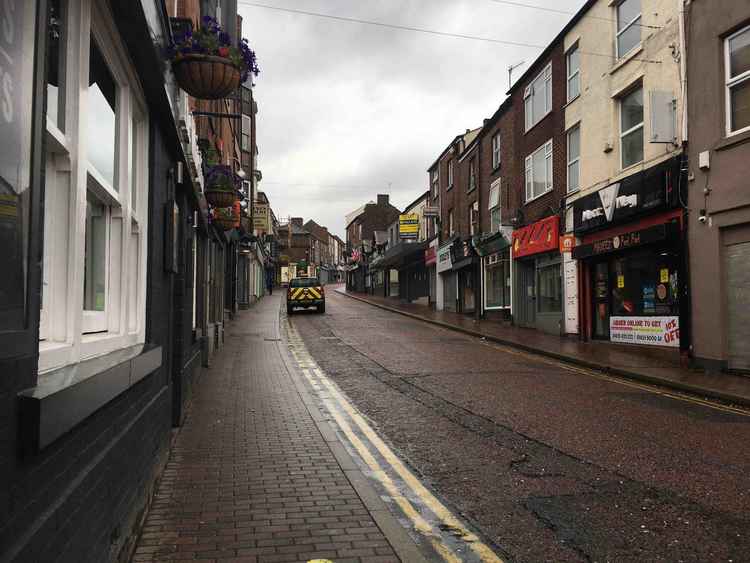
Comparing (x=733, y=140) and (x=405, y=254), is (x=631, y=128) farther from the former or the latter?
(x=405, y=254)

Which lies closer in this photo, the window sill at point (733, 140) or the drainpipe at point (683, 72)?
the window sill at point (733, 140)

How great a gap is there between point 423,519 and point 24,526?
9.94 ft

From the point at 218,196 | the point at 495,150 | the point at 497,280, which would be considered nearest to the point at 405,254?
the point at 495,150

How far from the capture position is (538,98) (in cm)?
2158

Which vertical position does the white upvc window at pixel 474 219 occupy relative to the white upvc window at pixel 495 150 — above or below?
below

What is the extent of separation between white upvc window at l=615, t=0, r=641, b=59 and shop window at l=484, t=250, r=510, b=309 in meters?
9.51

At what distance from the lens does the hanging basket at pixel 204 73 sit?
5766mm

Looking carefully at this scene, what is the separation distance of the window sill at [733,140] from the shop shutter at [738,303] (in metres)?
1.84

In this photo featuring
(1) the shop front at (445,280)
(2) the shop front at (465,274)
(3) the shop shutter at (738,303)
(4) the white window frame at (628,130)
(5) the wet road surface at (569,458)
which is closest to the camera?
(5) the wet road surface at (569,458)

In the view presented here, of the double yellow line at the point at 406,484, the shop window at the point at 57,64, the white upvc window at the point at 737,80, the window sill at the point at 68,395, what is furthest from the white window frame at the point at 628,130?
the shop window at the point at 57,64

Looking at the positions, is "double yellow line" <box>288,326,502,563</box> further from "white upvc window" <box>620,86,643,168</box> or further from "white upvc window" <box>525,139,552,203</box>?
"white upvc window" <box>525,139,552,203</box>

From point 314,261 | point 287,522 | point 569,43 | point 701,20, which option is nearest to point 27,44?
point 287,522

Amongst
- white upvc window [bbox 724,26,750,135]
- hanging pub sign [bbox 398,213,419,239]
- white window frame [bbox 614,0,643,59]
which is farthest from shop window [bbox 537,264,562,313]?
hanging pub sign [bbox 398,213,419,239]

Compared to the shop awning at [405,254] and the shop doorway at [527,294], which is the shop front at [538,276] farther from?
the shop awning at [405,254]
